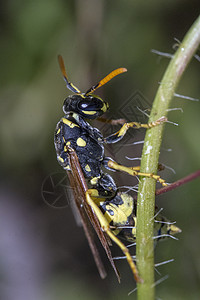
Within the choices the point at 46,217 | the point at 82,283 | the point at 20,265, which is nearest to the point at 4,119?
the point at 46,217

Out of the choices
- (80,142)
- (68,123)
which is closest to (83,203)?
(80,142)

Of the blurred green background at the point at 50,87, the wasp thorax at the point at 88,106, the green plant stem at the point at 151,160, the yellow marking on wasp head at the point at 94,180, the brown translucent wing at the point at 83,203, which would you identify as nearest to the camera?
the green plant stem at the point at 151,160

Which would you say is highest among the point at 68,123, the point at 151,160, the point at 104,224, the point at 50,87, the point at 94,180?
the point at 50,87

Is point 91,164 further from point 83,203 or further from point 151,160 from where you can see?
point 151,160

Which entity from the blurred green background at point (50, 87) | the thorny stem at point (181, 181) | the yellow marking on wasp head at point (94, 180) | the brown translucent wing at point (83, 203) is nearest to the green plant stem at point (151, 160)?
the thorny stem at point (181, 181)

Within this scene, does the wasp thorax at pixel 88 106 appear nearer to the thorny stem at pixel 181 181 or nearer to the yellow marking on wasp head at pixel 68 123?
the yellow marking on wasp head at pixel 68 123

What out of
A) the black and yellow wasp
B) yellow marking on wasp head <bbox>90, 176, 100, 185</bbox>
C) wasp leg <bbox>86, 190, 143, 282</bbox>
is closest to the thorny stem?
wasp leg <bbox>86, 190, 143, 282</bbox>
